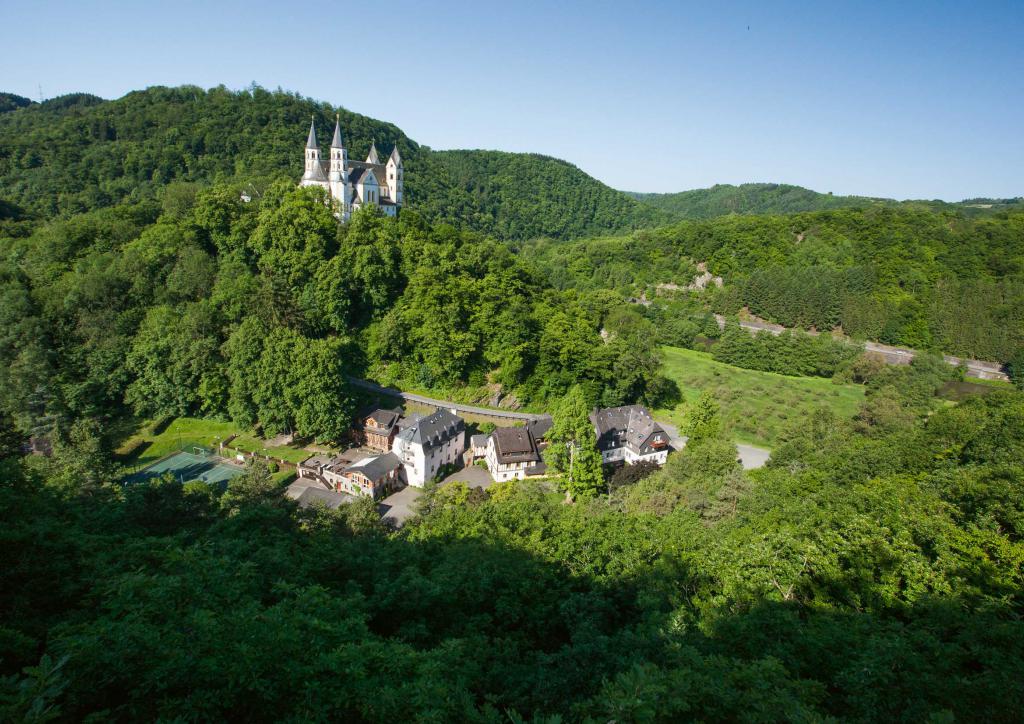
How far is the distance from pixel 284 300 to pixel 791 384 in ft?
163

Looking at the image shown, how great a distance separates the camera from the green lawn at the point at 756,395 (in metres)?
45.3

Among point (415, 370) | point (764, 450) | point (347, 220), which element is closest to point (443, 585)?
point (415, 370)

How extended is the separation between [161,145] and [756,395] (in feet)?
285

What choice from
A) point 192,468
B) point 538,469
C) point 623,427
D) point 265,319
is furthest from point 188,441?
point 623,427

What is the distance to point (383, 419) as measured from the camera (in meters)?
37.9

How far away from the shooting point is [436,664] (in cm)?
870

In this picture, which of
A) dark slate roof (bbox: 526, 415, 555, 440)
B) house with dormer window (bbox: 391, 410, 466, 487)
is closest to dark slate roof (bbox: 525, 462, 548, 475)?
dark slate roof (bbox: 526, 415, 555, 440)

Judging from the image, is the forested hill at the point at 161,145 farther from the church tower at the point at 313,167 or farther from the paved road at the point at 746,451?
the paved road at the point at 746,451

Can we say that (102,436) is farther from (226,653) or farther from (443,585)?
(226,653)

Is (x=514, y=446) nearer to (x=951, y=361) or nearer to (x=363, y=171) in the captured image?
(x=363, y=171)

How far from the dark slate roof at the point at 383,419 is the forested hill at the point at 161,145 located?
121 ft

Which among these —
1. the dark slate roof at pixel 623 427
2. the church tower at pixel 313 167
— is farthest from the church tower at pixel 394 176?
the dark slate roof at pixel 623 427

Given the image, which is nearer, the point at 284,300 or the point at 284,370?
the point at 284,370

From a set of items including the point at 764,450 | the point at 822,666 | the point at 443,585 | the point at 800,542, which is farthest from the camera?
the point at 764,450
